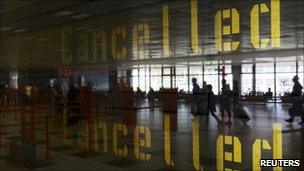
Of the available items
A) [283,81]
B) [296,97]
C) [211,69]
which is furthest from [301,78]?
[211,69]

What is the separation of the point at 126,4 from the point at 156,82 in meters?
1.38

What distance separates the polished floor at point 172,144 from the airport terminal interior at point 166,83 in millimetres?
23

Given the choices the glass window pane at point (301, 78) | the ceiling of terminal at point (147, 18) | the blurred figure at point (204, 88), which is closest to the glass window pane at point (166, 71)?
→ the ceiling of terminal at point (147, 18)

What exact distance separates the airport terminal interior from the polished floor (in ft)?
0.08

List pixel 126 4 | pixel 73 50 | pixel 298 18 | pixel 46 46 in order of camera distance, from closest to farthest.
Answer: pixel 126 4
pixel 298 18
pixel 73 50
pixel 46 46

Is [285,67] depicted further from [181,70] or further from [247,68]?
[181,70]

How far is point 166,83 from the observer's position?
6.53 meters

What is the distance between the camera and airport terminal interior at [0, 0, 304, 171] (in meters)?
4.17

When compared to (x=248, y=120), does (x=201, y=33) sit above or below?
above

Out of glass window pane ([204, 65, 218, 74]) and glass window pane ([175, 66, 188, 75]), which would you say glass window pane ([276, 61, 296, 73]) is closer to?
glass window pane ([204, 65, 218, 74])

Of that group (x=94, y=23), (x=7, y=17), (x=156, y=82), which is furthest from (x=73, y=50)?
(x=156, y=82)

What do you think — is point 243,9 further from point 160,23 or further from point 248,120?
point 248,120

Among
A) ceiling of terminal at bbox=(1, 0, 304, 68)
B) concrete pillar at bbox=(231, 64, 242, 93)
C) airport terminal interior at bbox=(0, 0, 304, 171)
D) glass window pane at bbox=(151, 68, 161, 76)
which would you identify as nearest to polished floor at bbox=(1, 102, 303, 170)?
airport terminal interior at bbox=(0, 0, 304, 171)

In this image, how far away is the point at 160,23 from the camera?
7.43m
